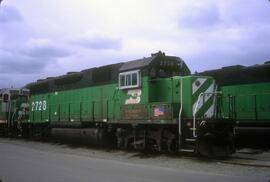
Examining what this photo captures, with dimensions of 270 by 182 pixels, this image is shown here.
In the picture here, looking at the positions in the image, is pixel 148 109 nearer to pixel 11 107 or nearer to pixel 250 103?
pixel 250 103

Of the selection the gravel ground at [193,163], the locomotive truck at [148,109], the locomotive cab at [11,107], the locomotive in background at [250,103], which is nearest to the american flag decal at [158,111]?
the locomotive truck at [148,109]

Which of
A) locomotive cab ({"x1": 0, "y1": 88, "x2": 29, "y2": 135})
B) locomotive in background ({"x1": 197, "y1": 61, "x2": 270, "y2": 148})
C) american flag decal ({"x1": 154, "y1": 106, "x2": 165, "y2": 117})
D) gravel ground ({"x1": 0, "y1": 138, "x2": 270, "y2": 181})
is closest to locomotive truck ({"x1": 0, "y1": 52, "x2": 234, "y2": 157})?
american flag decal ({"x1": 154, "y1": 106, "x2": 165, "y2": 117})

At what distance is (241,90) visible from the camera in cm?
1834

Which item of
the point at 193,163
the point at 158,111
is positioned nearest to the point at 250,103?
the point at 158,111

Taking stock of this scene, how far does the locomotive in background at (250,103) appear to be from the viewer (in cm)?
1722

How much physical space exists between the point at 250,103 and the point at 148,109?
4.92 metres

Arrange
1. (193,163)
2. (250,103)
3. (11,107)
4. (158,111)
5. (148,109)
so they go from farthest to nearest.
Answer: (11,107) → (250,103) → (148,109) → (158,111) → (193,163)

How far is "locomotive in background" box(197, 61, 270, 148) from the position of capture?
678 inches

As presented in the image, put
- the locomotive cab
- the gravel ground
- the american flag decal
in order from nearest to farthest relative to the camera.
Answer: the gravel ground < the american flag decal < the locomotive cab

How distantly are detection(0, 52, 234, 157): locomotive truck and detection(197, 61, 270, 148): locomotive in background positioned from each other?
2344 millimetres

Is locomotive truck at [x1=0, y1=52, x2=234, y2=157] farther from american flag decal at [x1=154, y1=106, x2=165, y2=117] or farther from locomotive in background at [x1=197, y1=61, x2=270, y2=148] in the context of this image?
locomotive in background at [x1=197, y1=61, x2=270, y2=148]

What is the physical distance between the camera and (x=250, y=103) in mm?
17781

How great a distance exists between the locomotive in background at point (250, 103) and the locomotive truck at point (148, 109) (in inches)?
92.3

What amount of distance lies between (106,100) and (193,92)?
4.88 m
